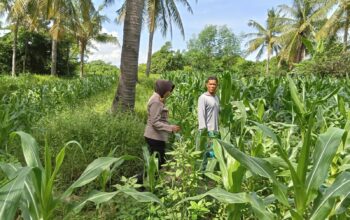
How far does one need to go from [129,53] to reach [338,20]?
2155cm

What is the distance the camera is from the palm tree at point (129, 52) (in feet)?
24.9

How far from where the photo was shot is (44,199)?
235cm

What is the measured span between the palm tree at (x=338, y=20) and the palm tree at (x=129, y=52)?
1889cm

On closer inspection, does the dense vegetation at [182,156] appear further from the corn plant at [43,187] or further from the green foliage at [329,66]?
the green foliage at [329,66]

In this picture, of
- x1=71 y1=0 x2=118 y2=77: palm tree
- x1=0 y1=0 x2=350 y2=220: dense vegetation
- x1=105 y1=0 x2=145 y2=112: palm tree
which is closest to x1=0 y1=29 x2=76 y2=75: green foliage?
x1=71 y1=0 x2=118 y2=77: palm tree

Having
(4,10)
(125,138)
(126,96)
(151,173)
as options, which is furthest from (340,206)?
(4,10)

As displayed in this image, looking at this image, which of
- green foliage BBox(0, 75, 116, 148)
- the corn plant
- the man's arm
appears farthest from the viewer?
green foliage BBox(0, 75, 116, 148)

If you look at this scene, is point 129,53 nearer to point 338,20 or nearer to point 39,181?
point 39,181

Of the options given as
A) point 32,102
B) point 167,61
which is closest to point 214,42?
point 167,61

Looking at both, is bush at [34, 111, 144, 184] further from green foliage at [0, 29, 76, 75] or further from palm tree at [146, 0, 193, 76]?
green foliage at [0, 29, 76, 75]

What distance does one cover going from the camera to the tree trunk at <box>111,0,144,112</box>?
759 cm

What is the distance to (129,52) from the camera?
25.0ft

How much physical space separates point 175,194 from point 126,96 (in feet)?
16.0

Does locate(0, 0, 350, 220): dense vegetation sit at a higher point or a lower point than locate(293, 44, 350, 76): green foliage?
lower
